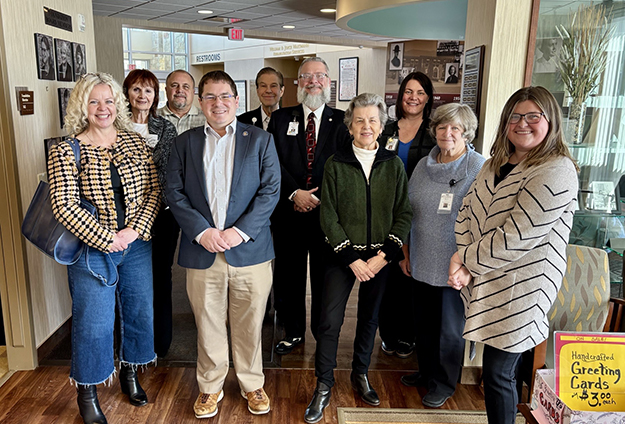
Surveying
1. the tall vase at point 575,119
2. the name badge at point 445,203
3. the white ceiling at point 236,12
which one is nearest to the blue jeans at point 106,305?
the name badge at point 445,203

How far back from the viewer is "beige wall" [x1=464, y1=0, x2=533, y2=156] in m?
2.53

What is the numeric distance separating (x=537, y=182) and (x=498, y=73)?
1.02 m

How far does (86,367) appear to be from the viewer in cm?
235

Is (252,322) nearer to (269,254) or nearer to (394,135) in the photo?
(269,254)

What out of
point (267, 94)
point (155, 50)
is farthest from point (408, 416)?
point (155, 50)

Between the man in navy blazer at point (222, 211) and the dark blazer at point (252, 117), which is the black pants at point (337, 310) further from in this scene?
the dark blazer at point (252, 117)

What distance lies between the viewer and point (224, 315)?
2506mm

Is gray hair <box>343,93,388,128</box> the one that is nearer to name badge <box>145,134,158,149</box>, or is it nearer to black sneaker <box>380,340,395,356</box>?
name badge <box>145,134,158,149</box>

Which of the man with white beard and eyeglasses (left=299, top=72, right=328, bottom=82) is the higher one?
eyeglasses (left=299, top=72, right=328, bottom=82)

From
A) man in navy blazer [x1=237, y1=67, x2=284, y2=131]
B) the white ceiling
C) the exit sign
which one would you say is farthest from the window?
man in navy blazer [x1=237, y1=67, x2=284, y2=131]

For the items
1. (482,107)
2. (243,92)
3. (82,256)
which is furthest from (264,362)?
(243,92)

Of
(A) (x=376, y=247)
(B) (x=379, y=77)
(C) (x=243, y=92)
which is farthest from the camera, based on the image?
(C) (x=243, y=92)

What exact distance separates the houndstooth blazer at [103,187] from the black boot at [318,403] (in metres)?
1.17

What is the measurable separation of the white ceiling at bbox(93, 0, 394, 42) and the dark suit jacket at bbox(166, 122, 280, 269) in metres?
4.52
